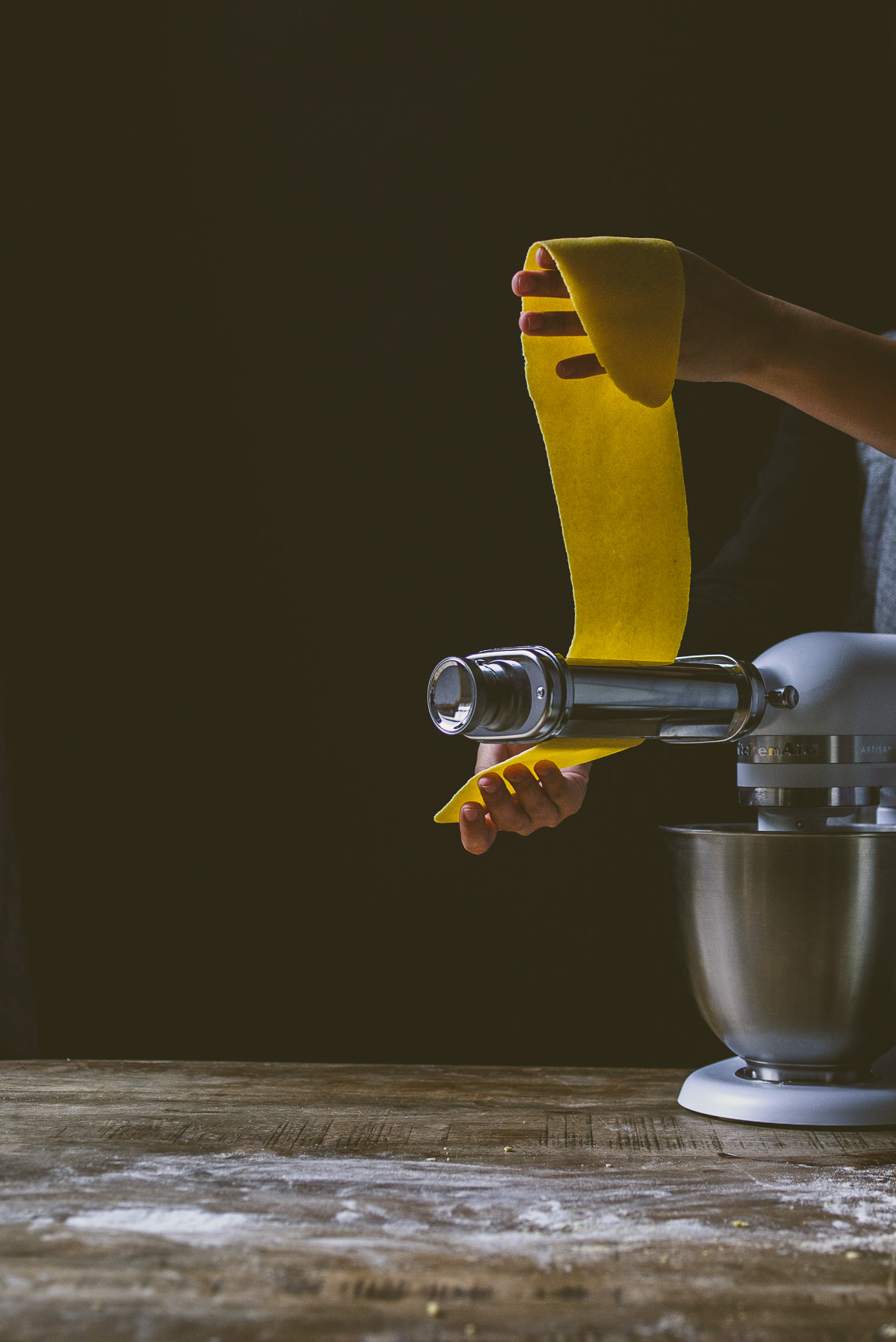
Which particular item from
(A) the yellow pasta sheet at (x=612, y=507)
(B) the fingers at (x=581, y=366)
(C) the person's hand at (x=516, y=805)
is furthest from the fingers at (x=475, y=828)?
(B) the fingers at (x=581, y=366)

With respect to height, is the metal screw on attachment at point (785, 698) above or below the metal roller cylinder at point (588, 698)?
below

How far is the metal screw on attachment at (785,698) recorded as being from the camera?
73cm

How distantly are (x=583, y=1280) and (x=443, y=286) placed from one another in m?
0.90

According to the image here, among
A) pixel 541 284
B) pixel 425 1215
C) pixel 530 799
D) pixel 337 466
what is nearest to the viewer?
pixel 425 1215

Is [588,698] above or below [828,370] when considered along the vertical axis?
below

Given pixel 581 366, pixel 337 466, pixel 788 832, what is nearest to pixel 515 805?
pixel 788 832

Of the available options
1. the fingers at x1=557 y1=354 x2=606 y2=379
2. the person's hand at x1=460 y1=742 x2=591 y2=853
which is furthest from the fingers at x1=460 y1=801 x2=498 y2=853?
the fingers at x1=557 y1=354 x2=606 y2=379

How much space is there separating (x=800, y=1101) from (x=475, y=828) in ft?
0.86

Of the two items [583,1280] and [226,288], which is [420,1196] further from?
[226,288]

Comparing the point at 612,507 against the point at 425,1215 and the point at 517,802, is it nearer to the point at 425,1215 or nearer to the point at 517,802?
the point at 517,802

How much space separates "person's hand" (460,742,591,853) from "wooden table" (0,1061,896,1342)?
6.9 inches

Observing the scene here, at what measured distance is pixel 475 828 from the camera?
32.2 inches

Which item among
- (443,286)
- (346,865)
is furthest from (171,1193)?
(443,286)

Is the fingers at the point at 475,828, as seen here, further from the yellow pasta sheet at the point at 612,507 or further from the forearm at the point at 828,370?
the forearm at the point at 828,370
